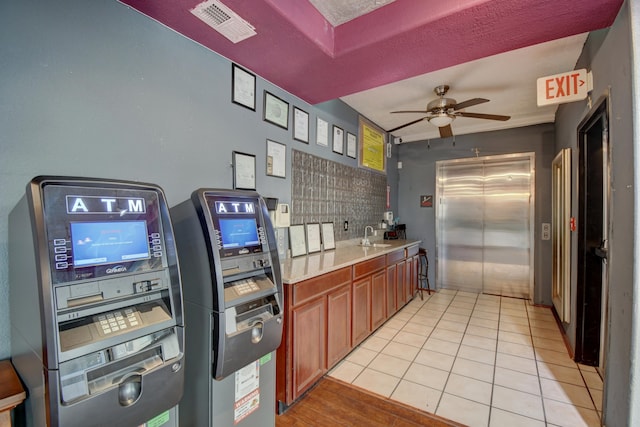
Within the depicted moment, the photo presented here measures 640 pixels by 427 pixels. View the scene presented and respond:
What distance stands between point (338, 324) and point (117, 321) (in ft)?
5.94

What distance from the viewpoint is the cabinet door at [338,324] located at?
2361 millimetres

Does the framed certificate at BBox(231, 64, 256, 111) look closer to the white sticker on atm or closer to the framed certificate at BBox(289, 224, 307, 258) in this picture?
the framed certificate at BBox(289, 224, 307, 258)

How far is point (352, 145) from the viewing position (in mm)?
3930

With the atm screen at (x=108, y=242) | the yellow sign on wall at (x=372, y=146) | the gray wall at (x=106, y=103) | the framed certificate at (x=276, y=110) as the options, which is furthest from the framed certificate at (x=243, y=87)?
the yellow sign on wall at (x=372, y=146)

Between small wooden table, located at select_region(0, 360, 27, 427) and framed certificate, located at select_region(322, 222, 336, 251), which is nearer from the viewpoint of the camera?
small wooden table, located at select_region(0, 360, 27, 427)

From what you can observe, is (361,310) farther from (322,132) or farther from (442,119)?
(442,119)

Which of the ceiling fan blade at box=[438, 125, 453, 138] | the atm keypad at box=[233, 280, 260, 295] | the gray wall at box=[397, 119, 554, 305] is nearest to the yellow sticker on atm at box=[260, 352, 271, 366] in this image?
the atm keypad at box=[233, 280, 260, 295]

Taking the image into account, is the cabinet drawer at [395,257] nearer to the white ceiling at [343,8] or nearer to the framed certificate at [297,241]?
the framed certificate at [297,241]

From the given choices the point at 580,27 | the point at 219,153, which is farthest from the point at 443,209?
the point at 219,153

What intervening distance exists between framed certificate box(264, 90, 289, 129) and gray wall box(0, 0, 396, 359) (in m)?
0.31

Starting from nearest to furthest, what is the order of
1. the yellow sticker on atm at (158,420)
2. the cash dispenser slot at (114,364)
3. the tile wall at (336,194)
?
the cash dispenser slot at (114,364) → the yellow sticker on atm at (158,420) → the tile wall at (336,194)

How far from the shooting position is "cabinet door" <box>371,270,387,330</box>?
3.09 metres

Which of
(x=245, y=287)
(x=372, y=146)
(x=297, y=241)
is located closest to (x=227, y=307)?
(x=245, y=287)

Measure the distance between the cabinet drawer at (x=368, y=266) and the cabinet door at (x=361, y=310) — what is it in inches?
2.7
